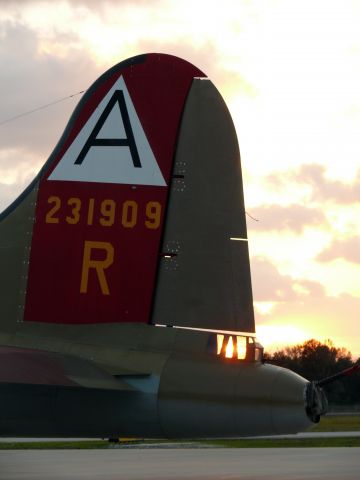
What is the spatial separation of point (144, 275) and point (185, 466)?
15.1 meters

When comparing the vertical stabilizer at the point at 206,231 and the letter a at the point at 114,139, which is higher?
the letter a at the point at 114,139

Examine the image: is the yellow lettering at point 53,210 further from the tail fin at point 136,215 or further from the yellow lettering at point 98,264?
the yellow lettering at point 98,264

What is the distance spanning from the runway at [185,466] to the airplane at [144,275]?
30.8 feet

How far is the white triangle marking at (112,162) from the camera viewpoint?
18453 mm

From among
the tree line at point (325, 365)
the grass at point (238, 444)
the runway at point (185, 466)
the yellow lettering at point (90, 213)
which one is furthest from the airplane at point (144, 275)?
the tree line at point (325, 365)

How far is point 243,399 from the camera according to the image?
16.3 metres

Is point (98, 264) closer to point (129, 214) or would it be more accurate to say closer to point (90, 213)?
point (90, 213)

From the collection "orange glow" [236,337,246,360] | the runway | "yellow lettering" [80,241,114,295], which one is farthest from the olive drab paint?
the runway

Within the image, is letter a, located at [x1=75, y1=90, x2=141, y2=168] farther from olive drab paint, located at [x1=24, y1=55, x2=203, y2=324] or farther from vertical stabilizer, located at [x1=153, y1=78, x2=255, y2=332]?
vertical stabilizer, located at [x1=153, y1=78, x2=255, y2=332]

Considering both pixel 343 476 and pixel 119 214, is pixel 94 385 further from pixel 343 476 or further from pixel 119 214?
pixel 343 476

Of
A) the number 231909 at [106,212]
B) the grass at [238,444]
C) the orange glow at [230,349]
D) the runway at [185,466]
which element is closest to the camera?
the orange glow at [230,349]

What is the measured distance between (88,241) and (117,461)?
18012mm

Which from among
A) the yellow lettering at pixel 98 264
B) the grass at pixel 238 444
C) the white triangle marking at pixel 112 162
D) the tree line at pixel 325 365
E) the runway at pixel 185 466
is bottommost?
the runway at pixel 185 466

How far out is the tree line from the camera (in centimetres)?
8838
